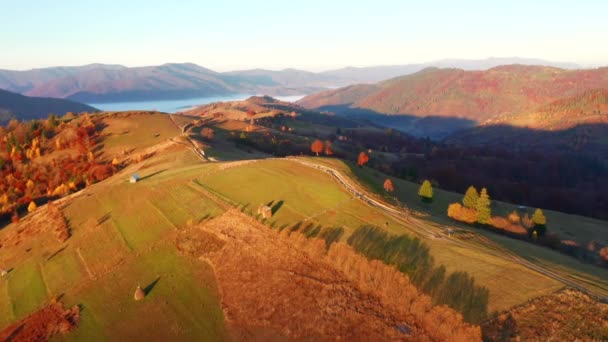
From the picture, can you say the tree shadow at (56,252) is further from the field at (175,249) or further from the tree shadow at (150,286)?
the tree shadow at (150,286)

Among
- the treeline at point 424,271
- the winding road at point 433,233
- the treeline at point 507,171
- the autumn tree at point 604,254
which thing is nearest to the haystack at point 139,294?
the treeline at point 424,271

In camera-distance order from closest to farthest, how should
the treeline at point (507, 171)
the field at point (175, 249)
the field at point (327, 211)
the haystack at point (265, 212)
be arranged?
the field at point (327, 211), the field at point (175, 249), the haystack at point (265, 212), the treeline at point (507, 171)

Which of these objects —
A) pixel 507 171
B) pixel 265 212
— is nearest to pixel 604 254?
pixel 265 212

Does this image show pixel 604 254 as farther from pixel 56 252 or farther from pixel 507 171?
pixel 507 171

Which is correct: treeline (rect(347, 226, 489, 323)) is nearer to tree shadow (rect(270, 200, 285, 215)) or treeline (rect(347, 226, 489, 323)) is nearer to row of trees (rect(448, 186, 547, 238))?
tree shadow (rect(270, 200, 285, 215))

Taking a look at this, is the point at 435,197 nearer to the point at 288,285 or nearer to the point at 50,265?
the point at 288,285
